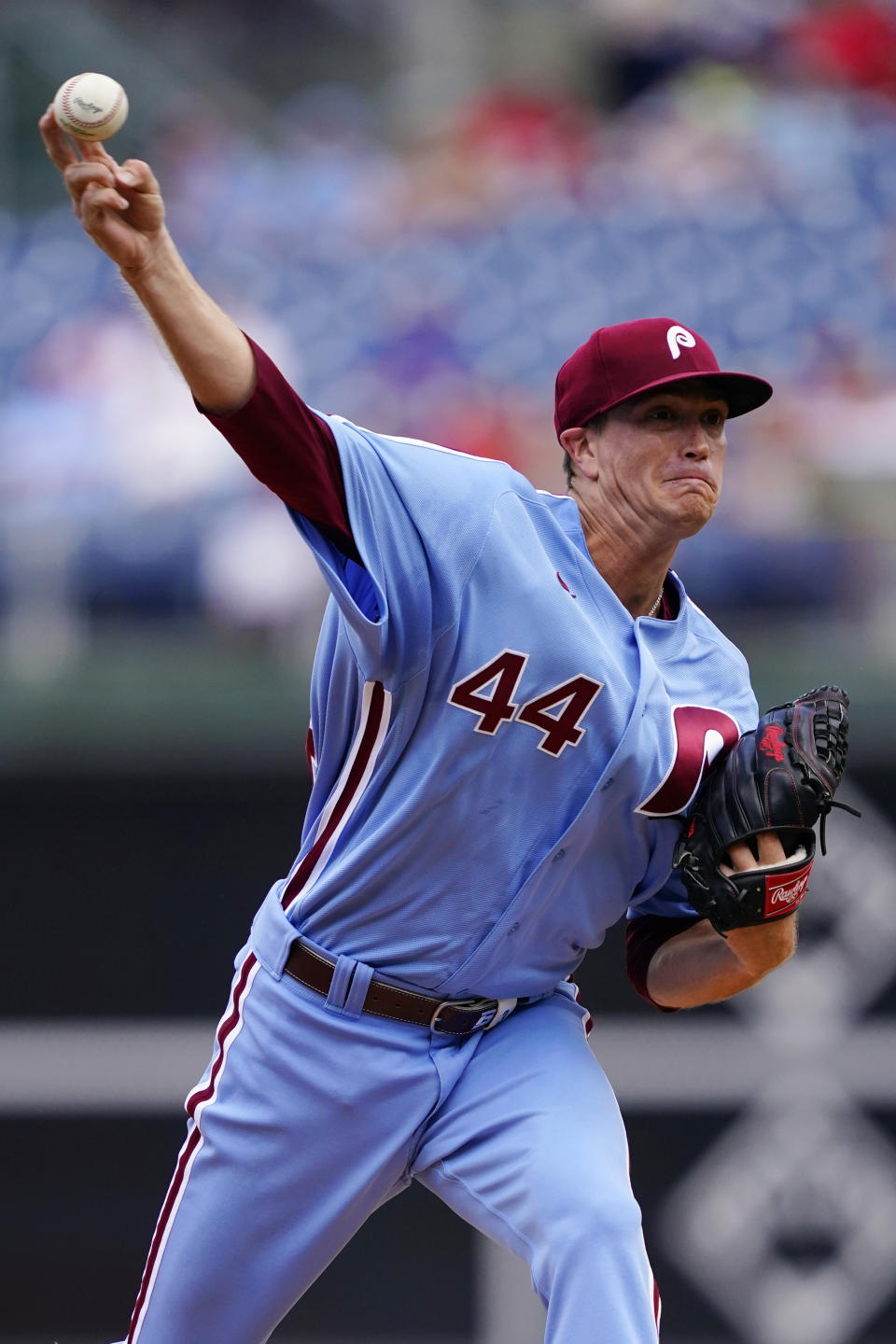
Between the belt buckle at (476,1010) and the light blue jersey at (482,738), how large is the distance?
3 centimetres

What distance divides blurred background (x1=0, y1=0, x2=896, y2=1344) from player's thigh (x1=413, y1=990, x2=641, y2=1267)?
2.61 m

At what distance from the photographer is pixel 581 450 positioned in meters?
2.57

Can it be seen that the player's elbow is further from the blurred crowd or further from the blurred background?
the blurred crowd

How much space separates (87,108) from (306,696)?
3145 millimetres

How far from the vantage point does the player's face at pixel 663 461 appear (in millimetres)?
2426

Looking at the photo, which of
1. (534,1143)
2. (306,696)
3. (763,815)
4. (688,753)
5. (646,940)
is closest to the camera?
(534,1143)

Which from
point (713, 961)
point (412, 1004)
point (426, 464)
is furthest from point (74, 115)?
point (713, 961)

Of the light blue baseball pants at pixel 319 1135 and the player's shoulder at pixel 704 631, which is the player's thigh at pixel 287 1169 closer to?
the light blue baseball pants at pixel 319 1135

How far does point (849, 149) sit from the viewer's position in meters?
7.76

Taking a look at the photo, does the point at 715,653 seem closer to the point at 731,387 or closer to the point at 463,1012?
the point at 731,387

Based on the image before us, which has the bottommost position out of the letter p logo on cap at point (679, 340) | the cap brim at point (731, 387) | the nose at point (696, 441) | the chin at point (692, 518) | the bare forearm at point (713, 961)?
the bare forearm at point (713, 961)

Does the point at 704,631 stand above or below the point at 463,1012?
above

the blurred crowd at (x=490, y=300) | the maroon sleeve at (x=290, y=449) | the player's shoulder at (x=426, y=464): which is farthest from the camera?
the blurred crowd at (x=490, y=300)

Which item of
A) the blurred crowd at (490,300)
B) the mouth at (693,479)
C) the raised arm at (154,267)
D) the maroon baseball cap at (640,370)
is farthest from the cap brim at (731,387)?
the blurred crowd at (490,300)
